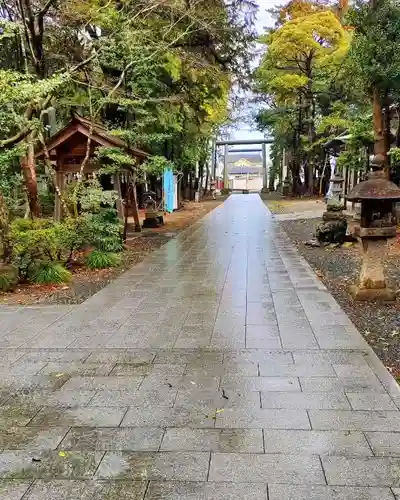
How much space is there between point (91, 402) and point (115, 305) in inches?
108

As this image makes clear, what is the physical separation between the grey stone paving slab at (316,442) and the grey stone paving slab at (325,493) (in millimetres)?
308

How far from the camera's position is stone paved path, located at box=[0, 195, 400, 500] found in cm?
243

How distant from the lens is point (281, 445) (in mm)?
2736

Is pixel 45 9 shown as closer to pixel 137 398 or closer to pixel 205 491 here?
pixel 137 398

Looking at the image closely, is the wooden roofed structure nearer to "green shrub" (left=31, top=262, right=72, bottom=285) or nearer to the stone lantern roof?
"green shrub" (left=31, top=262, right=72, bottom=285)

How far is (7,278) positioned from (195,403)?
14.5 feet

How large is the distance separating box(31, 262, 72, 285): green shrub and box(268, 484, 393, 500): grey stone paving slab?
5575 millimetres

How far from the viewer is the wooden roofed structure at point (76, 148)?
10172mm

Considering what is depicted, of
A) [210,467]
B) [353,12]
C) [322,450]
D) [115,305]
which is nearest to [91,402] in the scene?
[210,467]

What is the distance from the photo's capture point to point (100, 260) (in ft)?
28.2

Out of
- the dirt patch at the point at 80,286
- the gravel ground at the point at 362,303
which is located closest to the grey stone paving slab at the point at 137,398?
the gravel ground at the point at 362,303

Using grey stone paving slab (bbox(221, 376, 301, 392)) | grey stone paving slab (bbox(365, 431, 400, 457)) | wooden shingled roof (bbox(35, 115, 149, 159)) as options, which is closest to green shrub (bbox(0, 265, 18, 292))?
wooden shingled roof (bbox(35, 115, 149, 159))

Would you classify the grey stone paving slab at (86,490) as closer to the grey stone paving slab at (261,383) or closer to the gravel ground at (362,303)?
the grey stone paving slab at (261,383)

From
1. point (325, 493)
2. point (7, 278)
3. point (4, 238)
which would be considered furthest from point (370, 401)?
point (4, 238)
